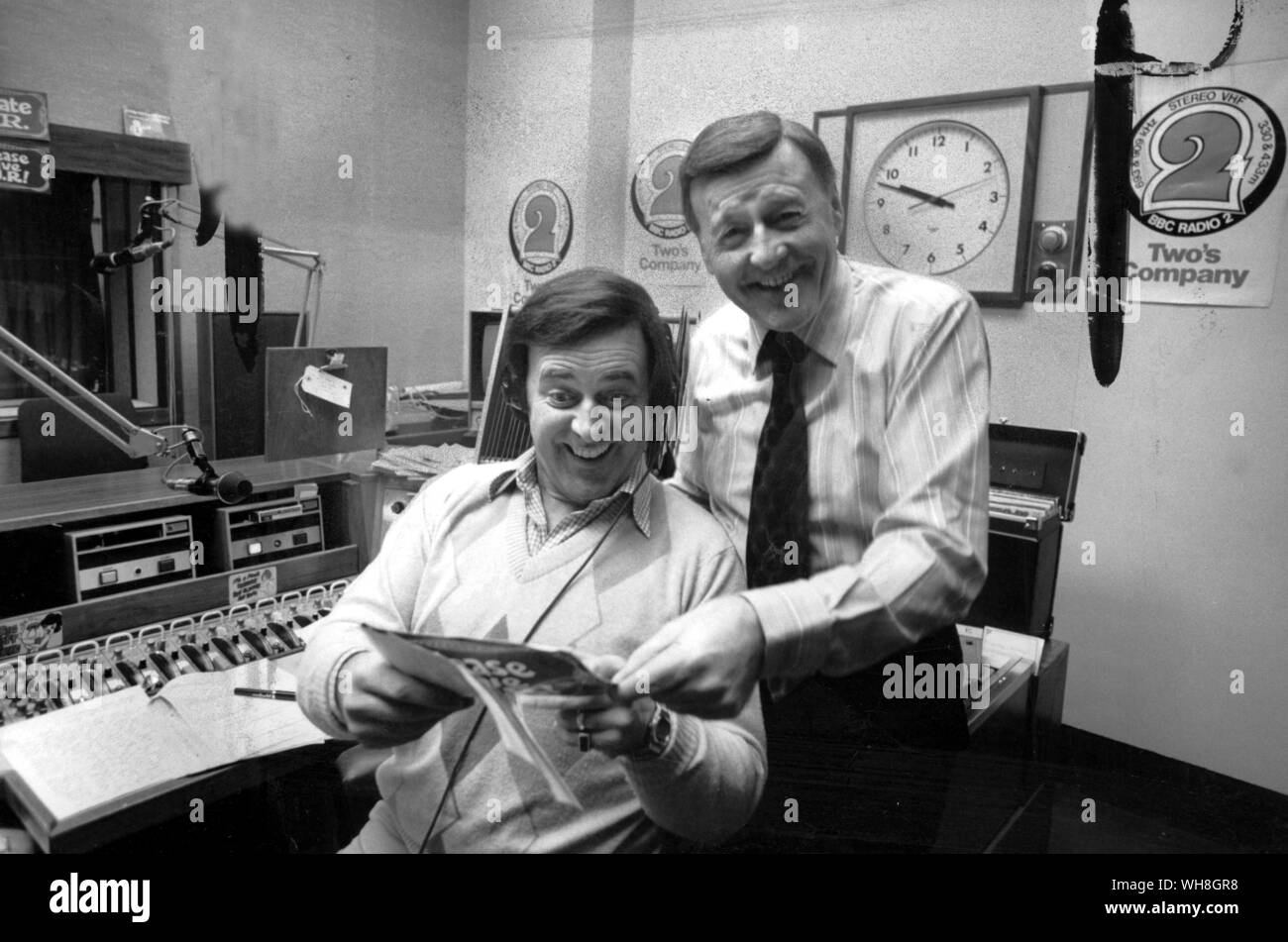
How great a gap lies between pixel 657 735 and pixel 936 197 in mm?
728

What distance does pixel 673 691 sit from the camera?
0.99m

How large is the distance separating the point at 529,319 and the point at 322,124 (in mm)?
538

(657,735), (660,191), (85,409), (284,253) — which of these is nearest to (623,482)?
(657,735)

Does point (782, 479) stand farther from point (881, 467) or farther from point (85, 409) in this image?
point (85, 409)

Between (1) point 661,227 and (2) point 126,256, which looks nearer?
(1) point 661,227

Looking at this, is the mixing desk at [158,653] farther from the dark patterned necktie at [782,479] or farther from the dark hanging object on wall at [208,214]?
the dark patterned necktie at [782,479]

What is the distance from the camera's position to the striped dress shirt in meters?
1.02

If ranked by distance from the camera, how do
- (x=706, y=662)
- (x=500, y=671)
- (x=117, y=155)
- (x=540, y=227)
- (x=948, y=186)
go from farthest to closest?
(x=540, y=227) < (x=117, y=155) < (x=948, y=186) < (x=706, y=662) < (x=500, y=671)

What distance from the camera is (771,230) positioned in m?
1.00

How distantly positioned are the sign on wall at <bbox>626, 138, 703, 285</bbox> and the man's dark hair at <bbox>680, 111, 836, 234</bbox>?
0.08 metres

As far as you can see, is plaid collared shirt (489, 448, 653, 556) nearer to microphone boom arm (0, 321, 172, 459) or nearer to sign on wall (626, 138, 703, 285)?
sign on wall (626, 138, 703, 285)

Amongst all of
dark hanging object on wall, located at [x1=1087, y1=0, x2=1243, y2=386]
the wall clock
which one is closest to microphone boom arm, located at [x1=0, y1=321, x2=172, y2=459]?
the wall clock

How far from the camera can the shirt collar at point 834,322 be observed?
1077 mm

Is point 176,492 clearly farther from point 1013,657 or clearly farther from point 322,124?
point 1013,657
